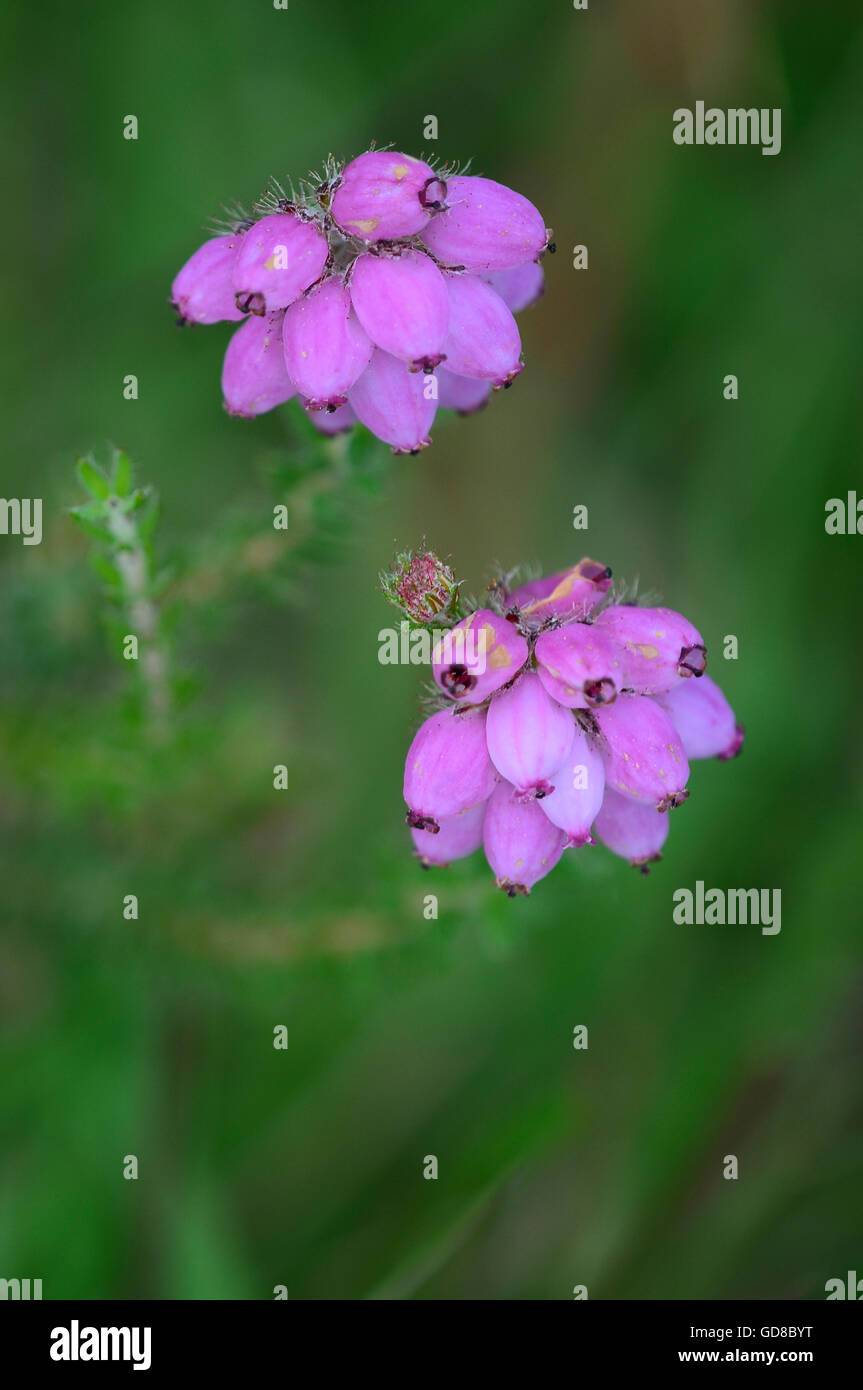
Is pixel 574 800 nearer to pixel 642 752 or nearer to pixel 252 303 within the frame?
pixel 642 752

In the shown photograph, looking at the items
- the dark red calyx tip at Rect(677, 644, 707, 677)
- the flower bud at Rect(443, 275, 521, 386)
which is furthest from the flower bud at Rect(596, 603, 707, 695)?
the flower bud at Rect(443, 275, 521, 386)

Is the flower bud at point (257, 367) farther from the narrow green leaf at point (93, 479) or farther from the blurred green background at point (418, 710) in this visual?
the blurred green background at point (418, 710)

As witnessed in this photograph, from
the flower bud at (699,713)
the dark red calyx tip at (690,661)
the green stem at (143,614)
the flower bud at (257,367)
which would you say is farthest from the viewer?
the green stem at (143,614)

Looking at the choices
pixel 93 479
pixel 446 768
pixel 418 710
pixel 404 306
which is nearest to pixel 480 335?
pixel 404 306

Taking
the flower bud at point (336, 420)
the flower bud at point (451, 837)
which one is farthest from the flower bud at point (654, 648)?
the flower bud at point (336, 420)

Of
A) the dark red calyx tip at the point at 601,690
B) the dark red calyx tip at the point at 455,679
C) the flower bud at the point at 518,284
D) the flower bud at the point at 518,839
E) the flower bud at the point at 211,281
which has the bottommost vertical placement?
the flower bud at the point at 518,839

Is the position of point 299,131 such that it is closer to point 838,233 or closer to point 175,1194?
point 838,233
